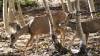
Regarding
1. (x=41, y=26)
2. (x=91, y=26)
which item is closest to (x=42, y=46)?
(x=41, y=26)

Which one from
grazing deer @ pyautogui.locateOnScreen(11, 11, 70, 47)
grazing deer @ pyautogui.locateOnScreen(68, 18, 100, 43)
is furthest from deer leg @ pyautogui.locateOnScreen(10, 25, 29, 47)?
grazing deer @ pyautogui.locateOnScreen(68, 18, 100, 43)

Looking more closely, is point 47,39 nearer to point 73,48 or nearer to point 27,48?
point 27,48

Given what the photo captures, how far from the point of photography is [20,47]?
10.6 m

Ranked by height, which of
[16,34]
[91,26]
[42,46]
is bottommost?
[42,46]

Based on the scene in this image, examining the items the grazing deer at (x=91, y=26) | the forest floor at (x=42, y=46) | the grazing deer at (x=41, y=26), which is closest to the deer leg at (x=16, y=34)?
the grazing deer at (x=41, y=26)

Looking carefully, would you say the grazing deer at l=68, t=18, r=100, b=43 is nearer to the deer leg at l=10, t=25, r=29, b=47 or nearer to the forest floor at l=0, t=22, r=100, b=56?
the forest floor at l=0, t=22, r=100, b=56

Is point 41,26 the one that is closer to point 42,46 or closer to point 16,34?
point 42,46

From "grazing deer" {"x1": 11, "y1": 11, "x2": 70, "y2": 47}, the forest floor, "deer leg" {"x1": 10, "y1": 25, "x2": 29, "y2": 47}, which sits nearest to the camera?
the forest floor

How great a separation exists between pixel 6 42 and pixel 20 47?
104 centimetres

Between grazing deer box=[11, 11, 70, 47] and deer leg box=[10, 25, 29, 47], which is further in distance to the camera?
grazing deer box=[11, 11, 70, 47]

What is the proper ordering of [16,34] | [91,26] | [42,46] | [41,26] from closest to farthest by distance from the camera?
[91,26] → [16,34] → [42,46] → [41,26]

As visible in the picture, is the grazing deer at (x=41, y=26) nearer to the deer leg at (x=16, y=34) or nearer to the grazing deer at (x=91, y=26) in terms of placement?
the deer leg at (x=16, y=34)

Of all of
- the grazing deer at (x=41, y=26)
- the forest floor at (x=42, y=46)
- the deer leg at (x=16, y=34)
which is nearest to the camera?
the forest floor at (x=42, y=46)

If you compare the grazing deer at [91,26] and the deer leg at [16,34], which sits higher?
the grazing deer at [91,26]
